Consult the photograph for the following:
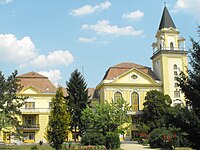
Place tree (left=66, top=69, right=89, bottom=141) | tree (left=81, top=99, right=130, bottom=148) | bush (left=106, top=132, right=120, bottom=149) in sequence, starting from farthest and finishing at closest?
tree (left=66, top=69, right=89, bottom=141) → tree (left=81, top=99, right=130, bottom=148) → bush (left=106, top=132, right=120, bottom=149)

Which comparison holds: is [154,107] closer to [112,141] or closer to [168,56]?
[168,56]

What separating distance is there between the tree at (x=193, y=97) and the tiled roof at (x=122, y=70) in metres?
55.5

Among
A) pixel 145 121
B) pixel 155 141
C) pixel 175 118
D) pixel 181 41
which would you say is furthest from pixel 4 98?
pixel 181 41

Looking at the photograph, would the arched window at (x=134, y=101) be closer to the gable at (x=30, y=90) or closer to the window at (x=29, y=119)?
the gable at (x=30, y=90)

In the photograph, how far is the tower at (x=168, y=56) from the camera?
68.8m

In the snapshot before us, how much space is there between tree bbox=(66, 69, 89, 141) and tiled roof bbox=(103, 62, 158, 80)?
46.5 feet

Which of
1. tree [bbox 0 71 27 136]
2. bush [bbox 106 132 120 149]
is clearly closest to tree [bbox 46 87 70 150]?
bush [bbox 106 132 120 149]

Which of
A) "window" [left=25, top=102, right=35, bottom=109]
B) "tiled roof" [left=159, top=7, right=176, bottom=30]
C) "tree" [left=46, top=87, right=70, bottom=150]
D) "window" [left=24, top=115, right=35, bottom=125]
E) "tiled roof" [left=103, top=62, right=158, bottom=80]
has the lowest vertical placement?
"tree" [left=46, top=87, right=70, bottom=150]

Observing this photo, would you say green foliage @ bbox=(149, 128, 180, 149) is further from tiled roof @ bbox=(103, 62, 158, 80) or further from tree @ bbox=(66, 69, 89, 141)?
tiled roof @ bbox=(103, 62, 158, 80)

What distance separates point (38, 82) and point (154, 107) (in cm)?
2298

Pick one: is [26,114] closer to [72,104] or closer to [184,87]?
[72,104]

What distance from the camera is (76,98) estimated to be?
178 ft

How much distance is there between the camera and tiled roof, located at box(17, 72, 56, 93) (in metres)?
66.4

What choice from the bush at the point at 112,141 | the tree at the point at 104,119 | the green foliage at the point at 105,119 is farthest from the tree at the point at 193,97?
the green foliage at the point at 105,119
